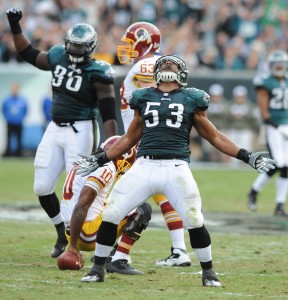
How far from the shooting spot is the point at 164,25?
20.2 metres

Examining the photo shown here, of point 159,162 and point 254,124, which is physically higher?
point 254,124

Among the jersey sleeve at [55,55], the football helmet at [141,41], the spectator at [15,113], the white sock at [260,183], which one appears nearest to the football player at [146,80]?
the football helmet at [141,41]

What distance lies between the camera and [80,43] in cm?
761

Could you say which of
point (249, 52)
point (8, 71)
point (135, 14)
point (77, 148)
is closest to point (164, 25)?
point (135, 14)

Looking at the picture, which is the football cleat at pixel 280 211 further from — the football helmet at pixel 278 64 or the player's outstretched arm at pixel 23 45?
the player's outstretched arm at pixel 23 45

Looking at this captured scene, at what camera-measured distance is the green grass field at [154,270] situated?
599 cm

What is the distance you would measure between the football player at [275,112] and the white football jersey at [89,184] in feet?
15.9

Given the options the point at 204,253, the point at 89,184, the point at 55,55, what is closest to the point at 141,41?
the point at 55,55

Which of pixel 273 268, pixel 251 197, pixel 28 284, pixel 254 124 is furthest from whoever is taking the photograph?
pixel 254 124

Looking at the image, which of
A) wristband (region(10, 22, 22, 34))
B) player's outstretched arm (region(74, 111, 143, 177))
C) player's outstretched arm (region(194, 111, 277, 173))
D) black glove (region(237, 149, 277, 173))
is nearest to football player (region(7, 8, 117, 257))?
wristband (region(10, 22, 22, 34))

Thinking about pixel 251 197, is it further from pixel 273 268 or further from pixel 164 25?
pixel 164 25

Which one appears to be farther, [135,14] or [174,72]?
[135,14]

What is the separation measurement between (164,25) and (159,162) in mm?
14160

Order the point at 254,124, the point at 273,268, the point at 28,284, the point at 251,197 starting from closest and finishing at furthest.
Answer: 1. the point at 28,284
2. the point at 273,268
3. the point at 251,197
4. the point at 254,124
